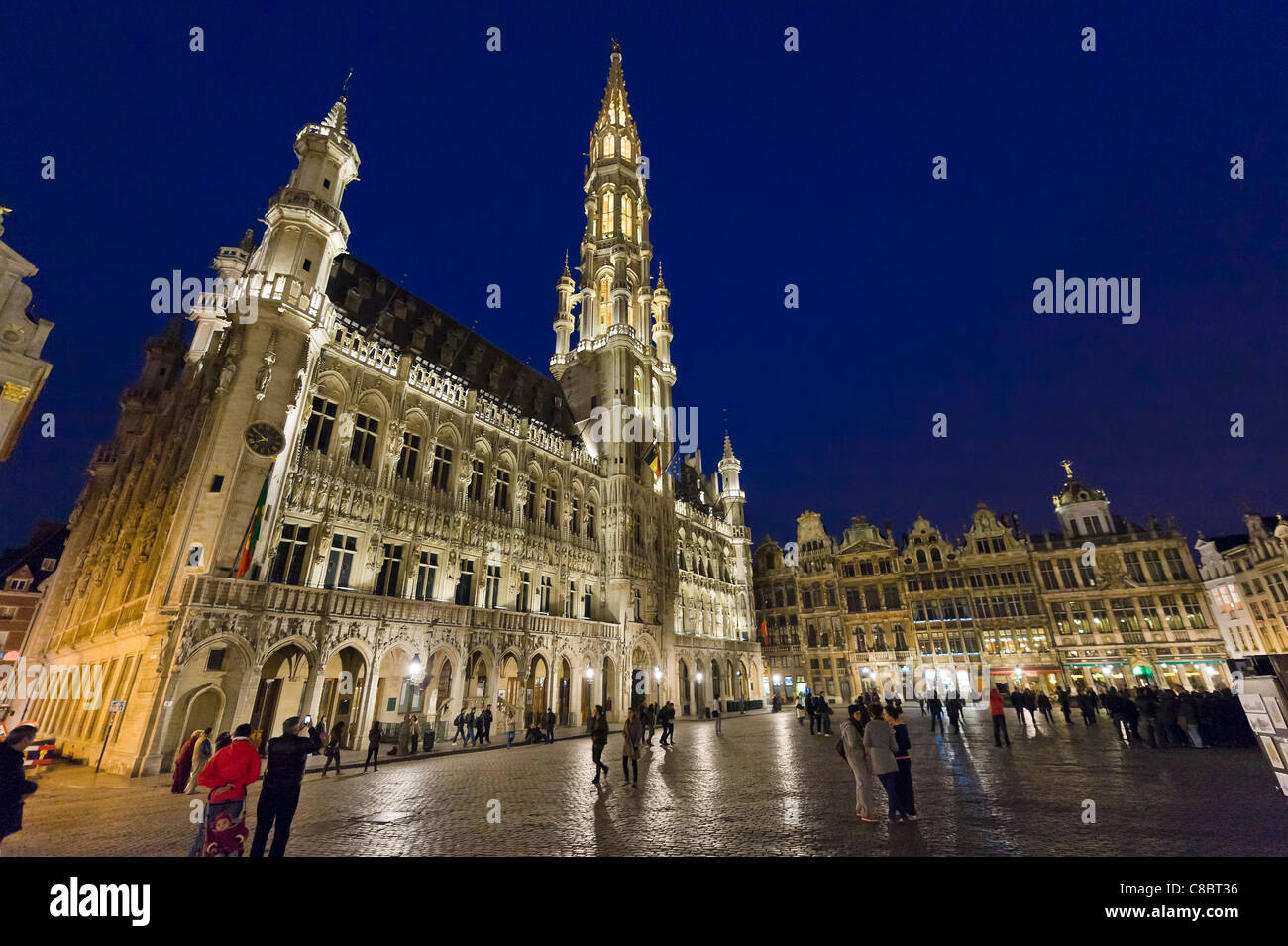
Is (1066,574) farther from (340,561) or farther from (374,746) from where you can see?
(340,561)

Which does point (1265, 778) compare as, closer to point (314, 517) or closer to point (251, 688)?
point (251, 688)

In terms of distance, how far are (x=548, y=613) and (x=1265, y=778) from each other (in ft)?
90.6

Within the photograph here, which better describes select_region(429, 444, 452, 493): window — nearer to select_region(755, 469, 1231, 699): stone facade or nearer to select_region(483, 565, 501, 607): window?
select_region(483, 565, 501, 607): window

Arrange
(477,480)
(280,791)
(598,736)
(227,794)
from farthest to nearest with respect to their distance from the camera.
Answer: (477,480)
(598,736)
(280,791)
(227,794)

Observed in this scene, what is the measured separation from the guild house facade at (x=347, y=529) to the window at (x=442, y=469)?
151 millimetres

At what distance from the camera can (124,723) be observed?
16.7 metres

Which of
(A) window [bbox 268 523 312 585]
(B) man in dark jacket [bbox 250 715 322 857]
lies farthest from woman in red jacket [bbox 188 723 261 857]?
(A) window [bbox 268 523 312 585]

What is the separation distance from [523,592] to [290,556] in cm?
1227

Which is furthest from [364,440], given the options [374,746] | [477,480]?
[374,746]

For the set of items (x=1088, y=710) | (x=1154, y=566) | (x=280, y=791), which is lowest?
(x=1088, y=710)

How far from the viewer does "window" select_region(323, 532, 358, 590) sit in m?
22.1

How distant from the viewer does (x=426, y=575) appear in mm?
25516

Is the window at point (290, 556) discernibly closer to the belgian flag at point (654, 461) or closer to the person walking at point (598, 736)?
the person walking at point (598, 736)
